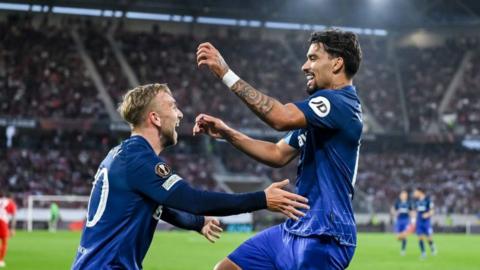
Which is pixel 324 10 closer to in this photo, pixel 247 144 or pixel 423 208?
pixel 423 208

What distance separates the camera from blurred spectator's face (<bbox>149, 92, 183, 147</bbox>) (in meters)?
5.20

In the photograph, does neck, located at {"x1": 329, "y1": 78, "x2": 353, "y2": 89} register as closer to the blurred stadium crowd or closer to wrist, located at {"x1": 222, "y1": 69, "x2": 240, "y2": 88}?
wrist, located at {"x1": 222, "y1": 69, "x2": 240, "y2": 88}

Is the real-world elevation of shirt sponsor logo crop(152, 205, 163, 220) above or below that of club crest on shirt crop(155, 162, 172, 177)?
below

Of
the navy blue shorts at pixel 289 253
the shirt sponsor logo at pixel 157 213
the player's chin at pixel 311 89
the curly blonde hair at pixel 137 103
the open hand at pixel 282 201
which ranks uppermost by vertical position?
the player's chin at pixel 311 89

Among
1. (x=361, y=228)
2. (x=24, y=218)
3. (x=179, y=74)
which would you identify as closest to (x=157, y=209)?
(x=24, y=218)

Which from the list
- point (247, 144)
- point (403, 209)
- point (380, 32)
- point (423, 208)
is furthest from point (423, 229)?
point (380, 32)

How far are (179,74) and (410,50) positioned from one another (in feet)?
65.3

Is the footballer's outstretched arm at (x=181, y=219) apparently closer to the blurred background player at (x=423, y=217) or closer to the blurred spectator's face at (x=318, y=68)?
the blurred spectator's face at (x=318, y=68)

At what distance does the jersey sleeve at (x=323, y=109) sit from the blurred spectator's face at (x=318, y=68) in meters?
0.22

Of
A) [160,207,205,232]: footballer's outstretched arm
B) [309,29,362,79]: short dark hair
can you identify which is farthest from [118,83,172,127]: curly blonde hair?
[309,29,362,79]: short dark hair

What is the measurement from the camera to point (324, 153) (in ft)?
18.5

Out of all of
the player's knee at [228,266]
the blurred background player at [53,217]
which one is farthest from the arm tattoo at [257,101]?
the blurred background player at [53,217]

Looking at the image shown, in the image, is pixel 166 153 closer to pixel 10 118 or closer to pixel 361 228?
pixel 10 118

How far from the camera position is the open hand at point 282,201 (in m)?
4.97
